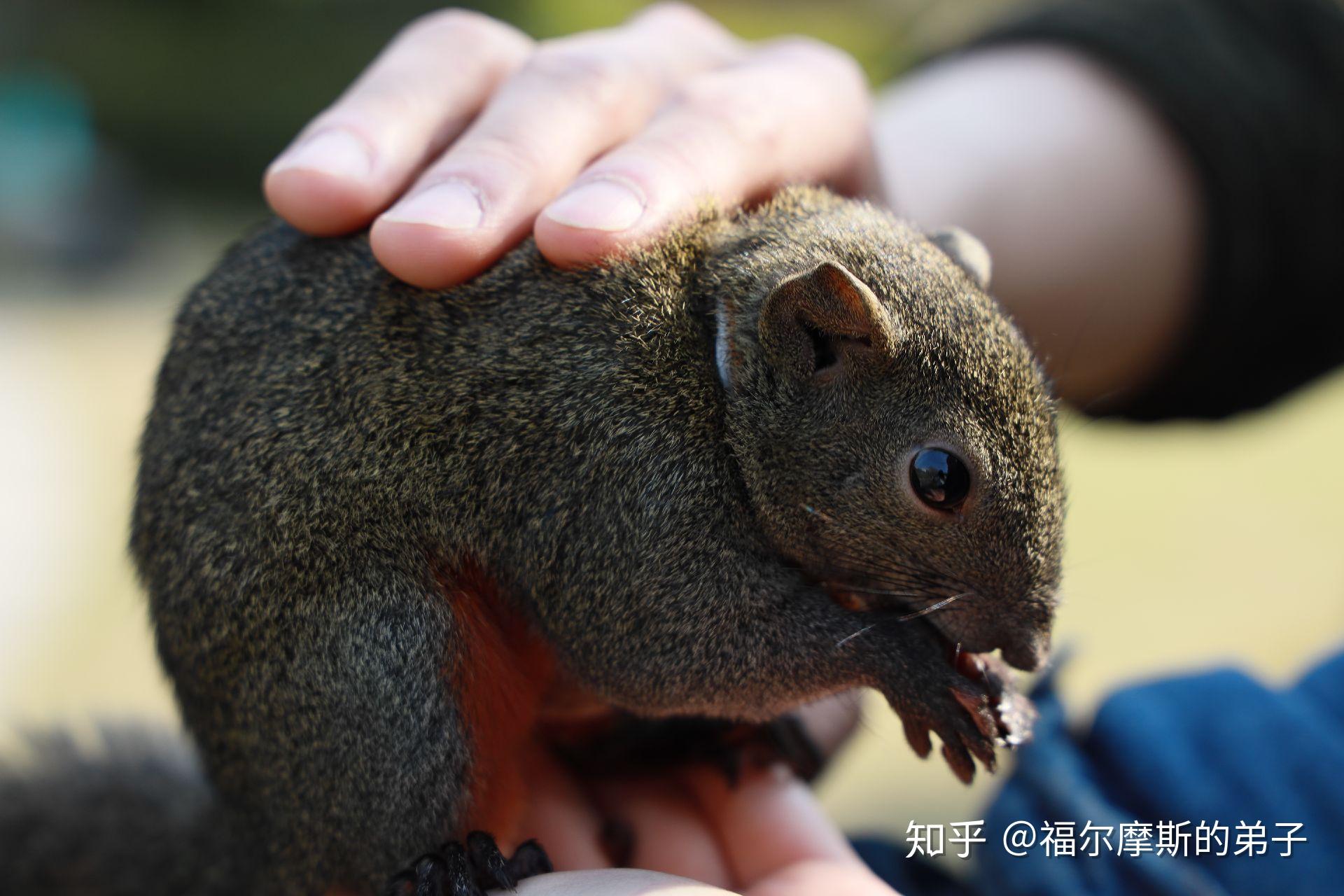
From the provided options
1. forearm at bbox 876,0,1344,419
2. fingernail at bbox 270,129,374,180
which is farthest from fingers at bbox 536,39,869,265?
forearm at bbox 876,0,1344,419

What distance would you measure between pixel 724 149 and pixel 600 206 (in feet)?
1.64

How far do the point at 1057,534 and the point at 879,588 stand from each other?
359mm

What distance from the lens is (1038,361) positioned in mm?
2311

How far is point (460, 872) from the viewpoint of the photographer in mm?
2145

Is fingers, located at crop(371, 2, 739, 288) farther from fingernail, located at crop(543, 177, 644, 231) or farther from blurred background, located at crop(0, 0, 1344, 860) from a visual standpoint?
blurred background, located at crop(0, 0, 1344, 860)

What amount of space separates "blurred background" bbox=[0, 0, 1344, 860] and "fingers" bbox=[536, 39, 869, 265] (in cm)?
104

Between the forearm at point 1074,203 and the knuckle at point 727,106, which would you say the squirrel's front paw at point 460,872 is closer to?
the knuckle at point 727,106

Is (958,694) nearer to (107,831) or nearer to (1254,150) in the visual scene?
(107,831)

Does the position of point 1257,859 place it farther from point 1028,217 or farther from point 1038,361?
point 1028,217

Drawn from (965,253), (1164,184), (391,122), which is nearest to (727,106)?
(965,253)

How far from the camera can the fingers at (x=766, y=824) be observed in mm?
2486

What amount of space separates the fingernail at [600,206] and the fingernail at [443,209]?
17cm

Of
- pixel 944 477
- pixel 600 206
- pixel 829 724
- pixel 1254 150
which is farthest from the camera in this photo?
pixel 1254 150

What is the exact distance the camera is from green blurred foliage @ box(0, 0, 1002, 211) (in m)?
13.2
